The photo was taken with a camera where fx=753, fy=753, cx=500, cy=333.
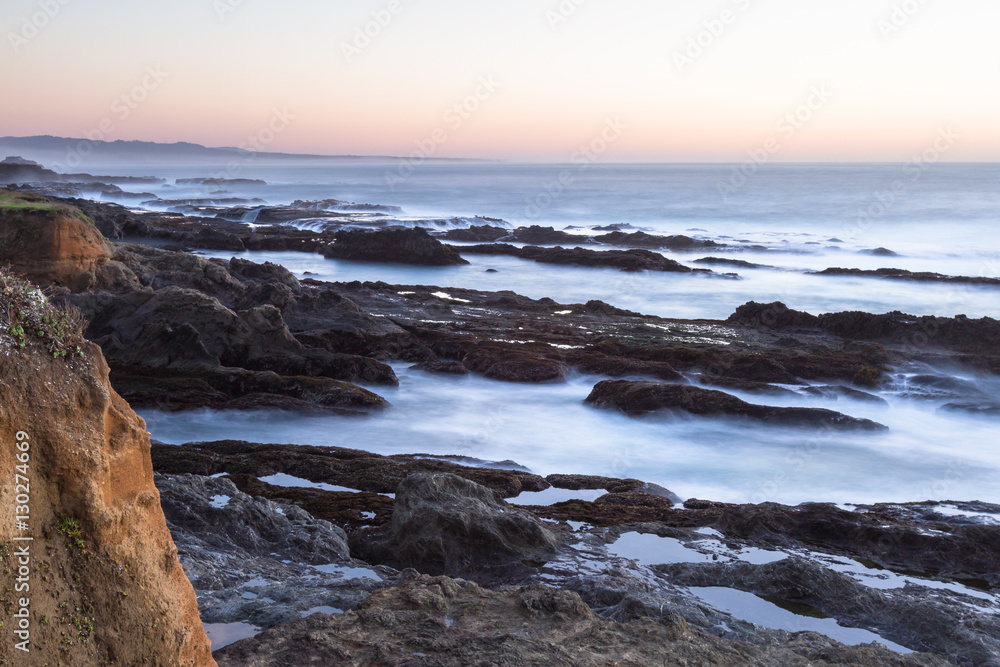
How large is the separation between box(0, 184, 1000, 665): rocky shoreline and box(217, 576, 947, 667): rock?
0.02m

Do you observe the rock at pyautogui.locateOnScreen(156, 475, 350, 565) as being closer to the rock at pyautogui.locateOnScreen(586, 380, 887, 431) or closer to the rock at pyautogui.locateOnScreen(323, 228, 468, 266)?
the rock at pyautogui.locateOnScreen(586, 380, 887, 431)

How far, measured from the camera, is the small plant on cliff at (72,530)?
4.26m

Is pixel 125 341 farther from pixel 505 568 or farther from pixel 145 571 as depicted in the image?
pixel 145 571

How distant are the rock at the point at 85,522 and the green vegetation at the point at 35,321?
0.09 ft

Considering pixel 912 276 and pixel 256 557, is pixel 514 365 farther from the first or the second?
pixel 912 276

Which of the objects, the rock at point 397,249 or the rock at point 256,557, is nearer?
the rock at point 256,557

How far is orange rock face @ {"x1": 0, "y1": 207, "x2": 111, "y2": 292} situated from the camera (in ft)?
62.8

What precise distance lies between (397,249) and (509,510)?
35.1m

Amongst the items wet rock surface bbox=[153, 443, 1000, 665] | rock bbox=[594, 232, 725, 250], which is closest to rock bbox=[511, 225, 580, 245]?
rock bbox=[594, 232, 725, 250]

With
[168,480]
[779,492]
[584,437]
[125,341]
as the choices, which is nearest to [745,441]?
[779,492]

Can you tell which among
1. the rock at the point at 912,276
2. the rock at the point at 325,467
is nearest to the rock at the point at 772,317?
the rock at the point at 325,467

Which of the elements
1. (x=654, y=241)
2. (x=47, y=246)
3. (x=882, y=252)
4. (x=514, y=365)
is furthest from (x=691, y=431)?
(x=882, y=252)

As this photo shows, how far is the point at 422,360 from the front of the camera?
19219 millimetres

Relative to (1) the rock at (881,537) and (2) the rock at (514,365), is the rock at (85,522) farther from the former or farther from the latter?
(2) the rock at (514,365)
